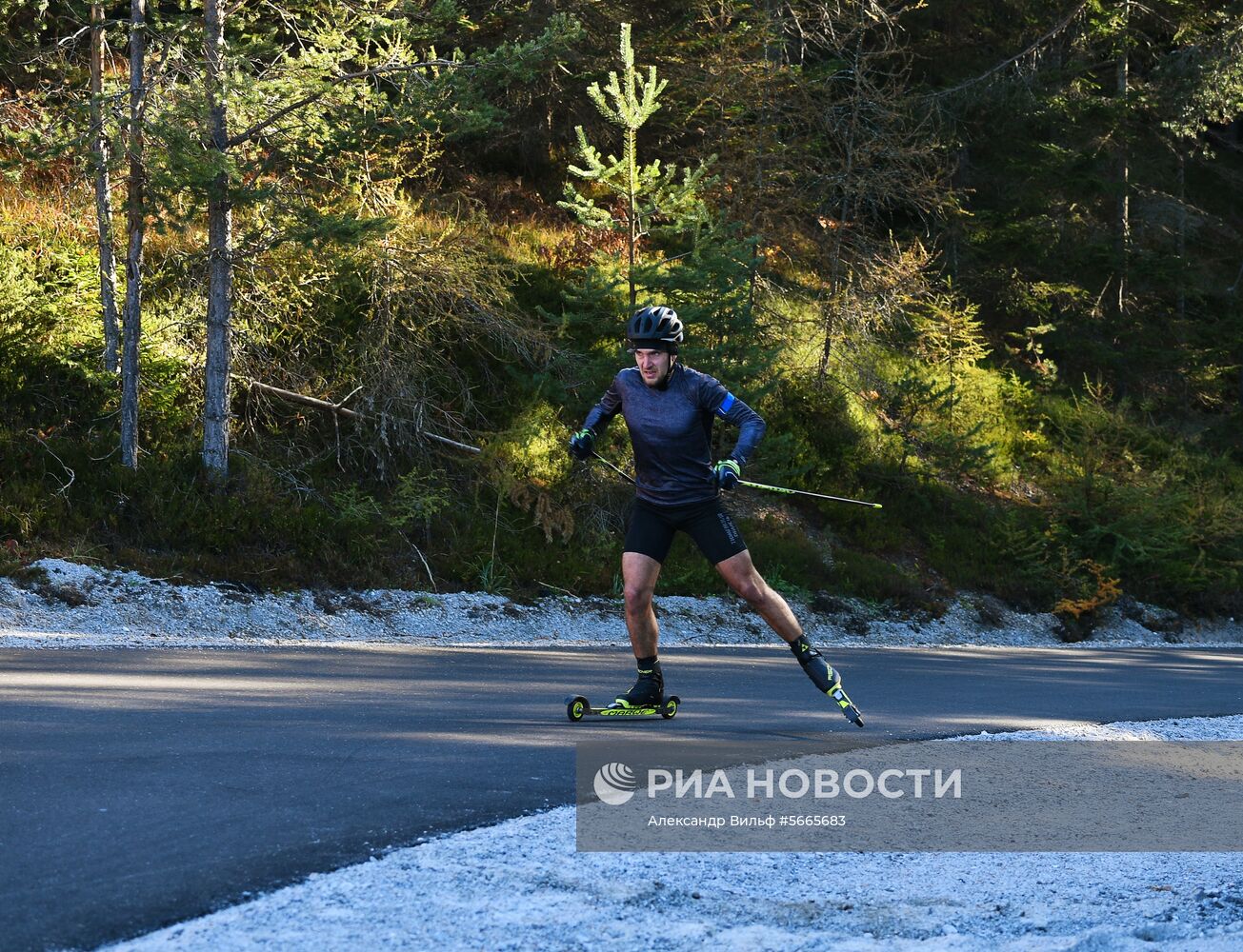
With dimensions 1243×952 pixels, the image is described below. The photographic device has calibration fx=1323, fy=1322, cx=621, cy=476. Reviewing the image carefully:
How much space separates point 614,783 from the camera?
644cm

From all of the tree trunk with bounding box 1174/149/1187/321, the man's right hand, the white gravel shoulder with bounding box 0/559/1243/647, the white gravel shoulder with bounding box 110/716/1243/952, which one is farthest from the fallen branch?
the tree trunk with bounding box 1174/149/1187/321

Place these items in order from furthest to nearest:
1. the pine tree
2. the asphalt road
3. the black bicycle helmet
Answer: the pine tree → the black bicycle helmet → the asphalt road

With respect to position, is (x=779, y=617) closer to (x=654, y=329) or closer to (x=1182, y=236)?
(x=654, y=329)

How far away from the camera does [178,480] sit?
15.4 metres

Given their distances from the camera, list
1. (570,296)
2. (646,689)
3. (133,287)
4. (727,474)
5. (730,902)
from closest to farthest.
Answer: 1. (730,902)
2. (727,474)
3. (646,689)
4. (133,287)
5. (570,296)

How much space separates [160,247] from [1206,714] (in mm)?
14475

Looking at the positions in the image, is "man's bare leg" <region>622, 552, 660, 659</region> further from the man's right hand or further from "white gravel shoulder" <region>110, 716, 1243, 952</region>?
"white gravel shoulder" <region>110, 716, 1243, 952</region>

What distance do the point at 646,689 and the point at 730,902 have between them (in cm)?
363

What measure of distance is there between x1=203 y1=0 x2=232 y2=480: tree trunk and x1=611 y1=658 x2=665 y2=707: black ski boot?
8.72 metres

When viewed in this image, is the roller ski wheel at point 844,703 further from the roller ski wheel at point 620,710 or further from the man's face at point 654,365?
the man's face at point 654,365

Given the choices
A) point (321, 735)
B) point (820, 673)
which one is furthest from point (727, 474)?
point (321, 735)

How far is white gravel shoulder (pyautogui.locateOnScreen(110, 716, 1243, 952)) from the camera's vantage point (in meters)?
4.21

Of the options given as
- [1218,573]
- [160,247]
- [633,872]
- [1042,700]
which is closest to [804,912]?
[633,872]

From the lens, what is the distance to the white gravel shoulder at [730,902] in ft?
13.8
